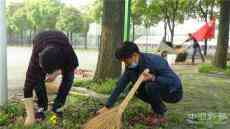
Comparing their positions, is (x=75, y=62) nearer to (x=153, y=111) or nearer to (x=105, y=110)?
(x=105, y=110)

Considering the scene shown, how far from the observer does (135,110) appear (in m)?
7.77

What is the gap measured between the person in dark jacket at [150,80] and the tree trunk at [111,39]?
3739 mm

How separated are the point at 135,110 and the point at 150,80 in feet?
2.79

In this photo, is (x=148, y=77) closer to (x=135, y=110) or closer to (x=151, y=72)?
(x=151, y=72)

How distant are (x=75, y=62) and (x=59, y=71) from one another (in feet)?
0.76

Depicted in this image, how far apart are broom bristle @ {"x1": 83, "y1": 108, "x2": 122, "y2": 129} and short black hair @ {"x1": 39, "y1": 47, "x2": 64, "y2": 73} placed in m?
0.78

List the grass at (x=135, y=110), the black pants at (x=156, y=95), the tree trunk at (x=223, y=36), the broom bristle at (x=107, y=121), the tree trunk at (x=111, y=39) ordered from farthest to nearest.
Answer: the tree trunk at (x=223, y=36) < the tree trunk at (x=111, y=39) < the black pants at (x=156, y=95) < the grass at (x=135, y=110) < the broom bristle at (x=107, y=121)

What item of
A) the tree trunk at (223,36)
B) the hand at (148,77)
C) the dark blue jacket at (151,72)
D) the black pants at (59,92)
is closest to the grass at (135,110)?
the black pants at (59,92)

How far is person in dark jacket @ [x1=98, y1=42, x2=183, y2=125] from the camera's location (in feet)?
22.5

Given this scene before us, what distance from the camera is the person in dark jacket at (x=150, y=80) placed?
686cm

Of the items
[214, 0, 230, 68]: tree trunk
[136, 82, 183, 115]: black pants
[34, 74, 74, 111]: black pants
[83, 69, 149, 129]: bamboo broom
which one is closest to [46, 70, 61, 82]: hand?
[34, 74, 74, 111]: black pants

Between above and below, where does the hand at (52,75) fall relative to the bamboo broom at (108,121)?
above

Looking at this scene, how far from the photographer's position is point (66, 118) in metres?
7.09

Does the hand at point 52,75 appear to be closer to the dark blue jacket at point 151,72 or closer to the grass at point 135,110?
the grass at point 135,110
